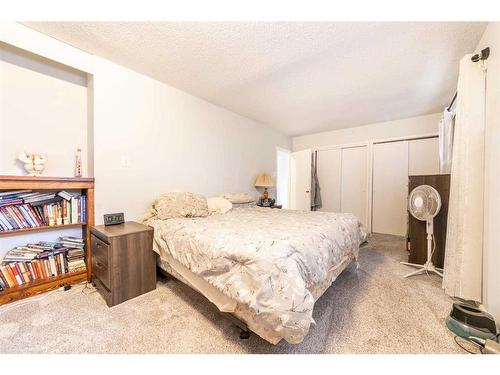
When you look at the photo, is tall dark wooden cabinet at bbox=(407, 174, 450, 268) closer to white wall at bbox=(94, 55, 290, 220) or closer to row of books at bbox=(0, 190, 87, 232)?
white wall at bbox=(94, 55, 290, 220)

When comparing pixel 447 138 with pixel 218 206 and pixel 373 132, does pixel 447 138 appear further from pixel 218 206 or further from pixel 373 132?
pixel 218 206

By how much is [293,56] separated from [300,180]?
3223mm

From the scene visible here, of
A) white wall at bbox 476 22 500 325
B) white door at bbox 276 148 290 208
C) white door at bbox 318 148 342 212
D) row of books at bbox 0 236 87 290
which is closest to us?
white wall at bbox 476 22 500 325

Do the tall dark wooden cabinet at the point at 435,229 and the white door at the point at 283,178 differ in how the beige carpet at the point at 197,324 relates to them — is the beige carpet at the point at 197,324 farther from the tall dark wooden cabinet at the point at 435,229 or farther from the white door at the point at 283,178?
the white door at the point at 283,178

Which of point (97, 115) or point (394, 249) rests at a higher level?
point (97, 115)

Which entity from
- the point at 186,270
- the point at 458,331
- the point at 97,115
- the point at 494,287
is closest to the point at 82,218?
the point at 97,115

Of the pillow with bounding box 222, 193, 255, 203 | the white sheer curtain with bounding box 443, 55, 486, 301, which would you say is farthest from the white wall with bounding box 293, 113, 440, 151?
the pillow with bounding box 222, 193, 255, 203

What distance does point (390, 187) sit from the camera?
3.95m

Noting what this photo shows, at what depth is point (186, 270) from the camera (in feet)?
5.28

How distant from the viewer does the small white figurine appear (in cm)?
171

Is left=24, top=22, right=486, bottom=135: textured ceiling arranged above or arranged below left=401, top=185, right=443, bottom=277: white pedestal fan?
above

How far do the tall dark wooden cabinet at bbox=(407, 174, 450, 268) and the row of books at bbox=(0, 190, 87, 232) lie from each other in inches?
150
